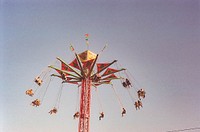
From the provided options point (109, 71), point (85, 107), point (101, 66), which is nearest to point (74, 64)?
point (101, 66)

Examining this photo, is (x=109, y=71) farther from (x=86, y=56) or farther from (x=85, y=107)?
(x=85, y=107)

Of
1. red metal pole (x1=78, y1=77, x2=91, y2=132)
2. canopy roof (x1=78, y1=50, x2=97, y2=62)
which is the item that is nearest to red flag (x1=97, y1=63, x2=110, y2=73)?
canopy roof (x1=78, y1=50, x2=97, y2=62)

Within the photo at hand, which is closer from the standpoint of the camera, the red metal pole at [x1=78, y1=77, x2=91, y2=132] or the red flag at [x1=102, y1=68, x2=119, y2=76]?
the red metal pole at [x1=78, y1=77, x2=91, y2=132]

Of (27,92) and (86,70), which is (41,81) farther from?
(86,70)

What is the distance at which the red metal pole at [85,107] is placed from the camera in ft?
46.8

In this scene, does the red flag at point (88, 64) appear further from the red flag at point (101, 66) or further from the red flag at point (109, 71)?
the red flag at point (109, 71)

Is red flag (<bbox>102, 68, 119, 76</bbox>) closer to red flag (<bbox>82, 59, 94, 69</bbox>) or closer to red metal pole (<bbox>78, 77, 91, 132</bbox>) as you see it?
red flag (<bbox>82, 59, 94, 69</bbox>)

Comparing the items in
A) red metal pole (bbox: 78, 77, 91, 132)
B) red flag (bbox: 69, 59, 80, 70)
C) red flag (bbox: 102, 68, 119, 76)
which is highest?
red flag (bbox: 69, 59, 80, 70)

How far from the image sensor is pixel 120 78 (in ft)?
53.3

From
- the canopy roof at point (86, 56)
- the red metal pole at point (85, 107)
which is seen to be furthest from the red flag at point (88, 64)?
the red metal pole at point (85, 107)

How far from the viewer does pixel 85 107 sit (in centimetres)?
1459

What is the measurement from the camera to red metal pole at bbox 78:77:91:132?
14266 mm

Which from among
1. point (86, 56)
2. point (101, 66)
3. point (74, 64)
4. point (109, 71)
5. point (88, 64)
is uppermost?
point (86, 56)

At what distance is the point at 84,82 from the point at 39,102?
3.16m
